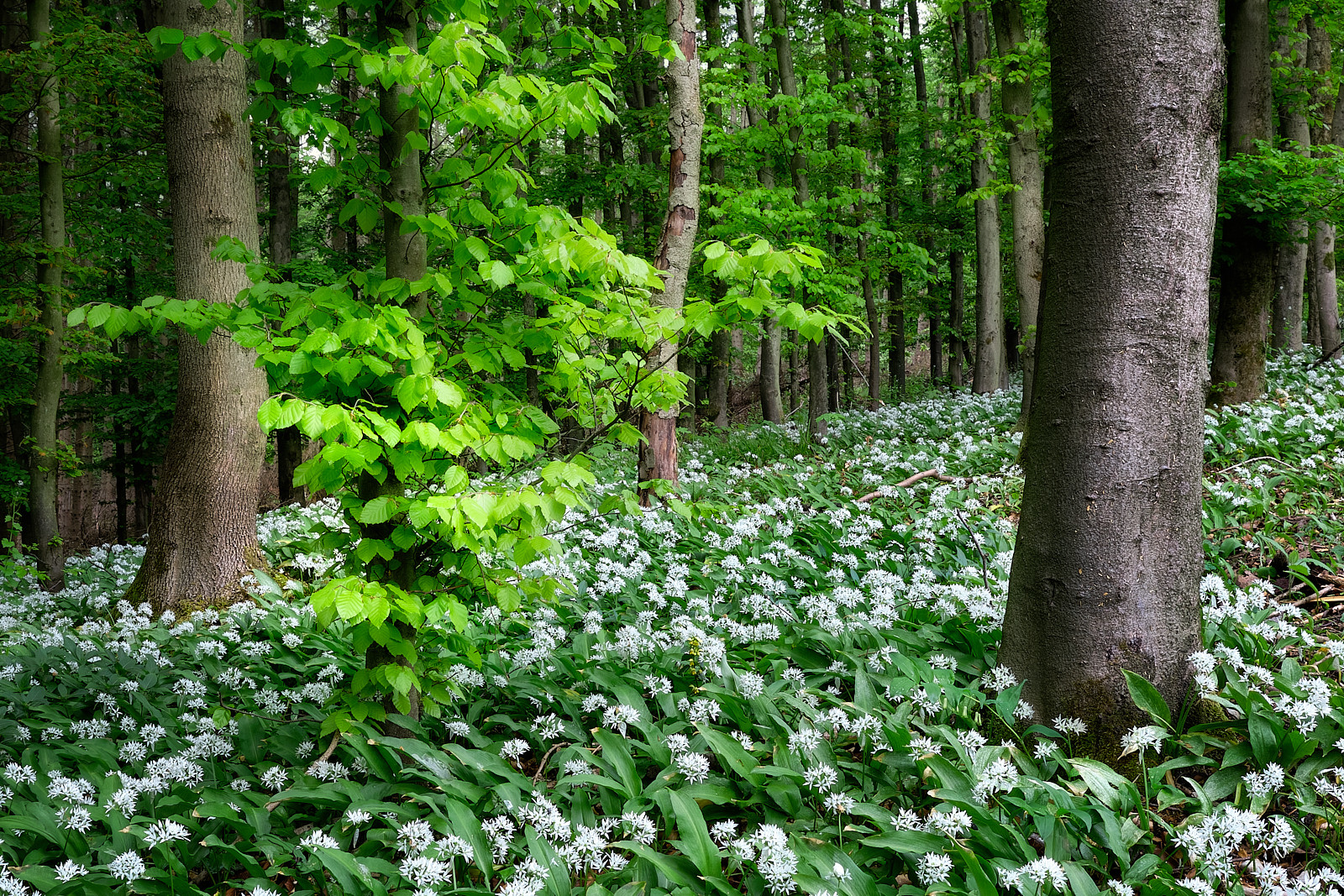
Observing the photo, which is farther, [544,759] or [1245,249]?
[1245,249]

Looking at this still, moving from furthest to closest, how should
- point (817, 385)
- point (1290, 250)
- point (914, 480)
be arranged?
1. point (1290, 250)
2. point (817, 385)
3. point (914, 480)

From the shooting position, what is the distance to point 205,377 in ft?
17.3

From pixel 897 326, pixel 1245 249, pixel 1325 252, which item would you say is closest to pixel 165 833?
pixel 1245 249

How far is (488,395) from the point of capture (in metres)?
3.03

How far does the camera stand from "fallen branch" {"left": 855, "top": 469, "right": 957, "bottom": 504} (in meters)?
5.89

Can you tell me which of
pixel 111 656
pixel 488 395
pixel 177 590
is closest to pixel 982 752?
pixel 488 395

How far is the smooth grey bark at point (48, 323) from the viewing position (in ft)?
25.1

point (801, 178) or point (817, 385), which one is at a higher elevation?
point (801, 178)

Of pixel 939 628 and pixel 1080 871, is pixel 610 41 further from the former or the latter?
pixel 1080 871

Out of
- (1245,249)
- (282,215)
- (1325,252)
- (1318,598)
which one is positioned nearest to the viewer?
(1318,598)

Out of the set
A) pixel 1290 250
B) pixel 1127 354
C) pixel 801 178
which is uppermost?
pixel 801 178

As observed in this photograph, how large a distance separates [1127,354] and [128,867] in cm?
345

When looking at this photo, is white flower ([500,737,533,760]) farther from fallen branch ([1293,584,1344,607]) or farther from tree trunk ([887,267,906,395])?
tree trunk ([887,267,906,395])

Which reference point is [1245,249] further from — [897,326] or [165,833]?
[897,326]
